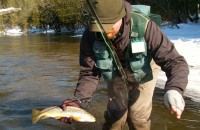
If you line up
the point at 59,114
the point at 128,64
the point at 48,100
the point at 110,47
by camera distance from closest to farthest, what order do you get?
the point at 59,114, the point at 110,47, the point at 128,64, the point at 48,100

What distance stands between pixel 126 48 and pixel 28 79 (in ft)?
26.3

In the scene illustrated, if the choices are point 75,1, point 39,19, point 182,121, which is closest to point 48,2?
point 39,19

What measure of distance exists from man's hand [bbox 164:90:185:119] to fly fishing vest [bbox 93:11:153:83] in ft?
2.37

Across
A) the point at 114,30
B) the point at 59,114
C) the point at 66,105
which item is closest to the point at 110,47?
the point at 114,30

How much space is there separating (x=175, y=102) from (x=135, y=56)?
95 centimetres

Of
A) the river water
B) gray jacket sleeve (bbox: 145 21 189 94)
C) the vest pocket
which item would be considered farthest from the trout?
the river water

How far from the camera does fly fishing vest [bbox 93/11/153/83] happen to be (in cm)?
383

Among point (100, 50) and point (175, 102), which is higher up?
point (100, 50)

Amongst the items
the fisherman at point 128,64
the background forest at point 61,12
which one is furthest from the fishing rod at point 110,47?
the background forest at point 61,12

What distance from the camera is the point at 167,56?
3721 millimetres

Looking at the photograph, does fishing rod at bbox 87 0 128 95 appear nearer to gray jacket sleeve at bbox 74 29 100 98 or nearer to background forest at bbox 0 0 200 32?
gray jacket sleeve at bbox 74 29 100 98

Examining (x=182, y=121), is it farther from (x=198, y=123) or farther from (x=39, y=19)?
(x=39, y=19)

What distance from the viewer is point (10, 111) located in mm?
7742

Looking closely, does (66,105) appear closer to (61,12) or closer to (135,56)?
(135,56)
